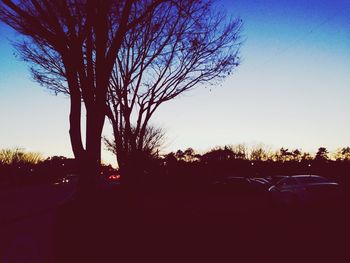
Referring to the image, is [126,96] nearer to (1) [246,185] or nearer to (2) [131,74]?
(2) [131,74]

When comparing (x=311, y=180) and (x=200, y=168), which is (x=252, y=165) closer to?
(x=200, y=168)

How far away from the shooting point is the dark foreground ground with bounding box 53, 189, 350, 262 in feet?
18.5

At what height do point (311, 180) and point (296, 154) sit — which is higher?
point (296, 154)

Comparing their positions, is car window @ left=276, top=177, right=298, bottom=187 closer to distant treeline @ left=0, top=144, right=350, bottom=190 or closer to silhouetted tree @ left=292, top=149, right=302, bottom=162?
distant treeline @ left=0, top=144, right=350, bottom=190

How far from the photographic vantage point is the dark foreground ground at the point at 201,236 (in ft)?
18.5

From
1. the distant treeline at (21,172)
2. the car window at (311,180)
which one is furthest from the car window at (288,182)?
the distant treeline at (21,172)

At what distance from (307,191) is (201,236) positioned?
19.7 ft

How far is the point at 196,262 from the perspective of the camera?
5230mm

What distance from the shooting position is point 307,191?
11.7 m

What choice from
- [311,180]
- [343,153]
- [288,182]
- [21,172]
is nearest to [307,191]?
[311,180]

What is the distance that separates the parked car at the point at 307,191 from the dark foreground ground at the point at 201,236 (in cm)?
32

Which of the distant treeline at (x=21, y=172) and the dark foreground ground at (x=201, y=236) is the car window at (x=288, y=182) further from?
the distant treeline at (x=21, y=172)

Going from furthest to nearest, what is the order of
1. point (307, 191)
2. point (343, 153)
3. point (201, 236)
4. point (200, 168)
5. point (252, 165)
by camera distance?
1. point (343, 153)
2. point (252, 165)
3. point (200, 168)
4. point (307, 191)
5. point (201, 236)

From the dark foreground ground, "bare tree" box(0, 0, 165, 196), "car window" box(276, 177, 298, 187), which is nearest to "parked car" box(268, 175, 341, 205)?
"car window" box(276, 177, 298, 187)
